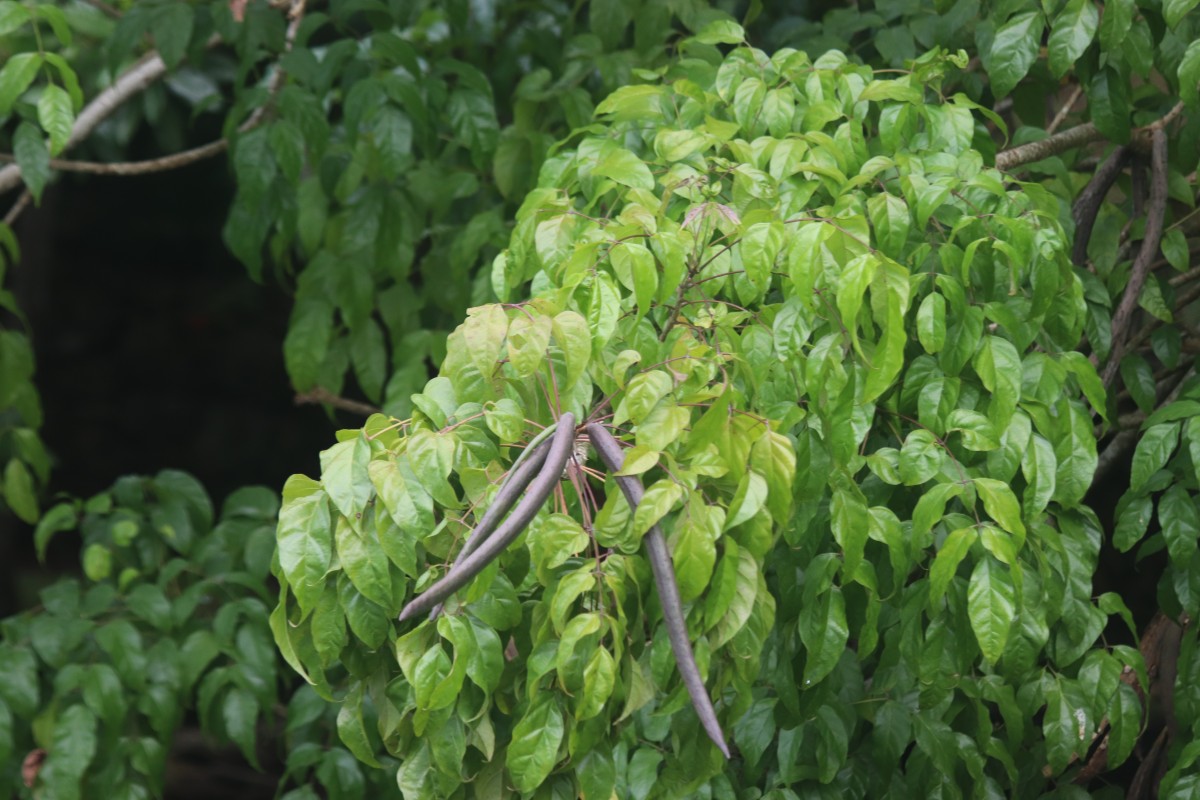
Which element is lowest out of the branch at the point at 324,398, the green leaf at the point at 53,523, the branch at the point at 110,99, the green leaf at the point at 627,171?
the green leaf at the point at 53,523

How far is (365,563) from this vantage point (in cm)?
96

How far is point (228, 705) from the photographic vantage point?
2006 mm

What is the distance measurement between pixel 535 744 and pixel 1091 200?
1.10 m

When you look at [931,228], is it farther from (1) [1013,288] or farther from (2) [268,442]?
(2) [268,442]

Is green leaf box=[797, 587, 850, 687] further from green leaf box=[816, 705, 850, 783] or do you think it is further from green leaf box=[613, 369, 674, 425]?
green leaf box=[613, 369, 674, 425]

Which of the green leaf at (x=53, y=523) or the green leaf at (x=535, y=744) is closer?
the green leaf at (x=535, y=744)

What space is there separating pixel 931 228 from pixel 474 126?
2.65 feet

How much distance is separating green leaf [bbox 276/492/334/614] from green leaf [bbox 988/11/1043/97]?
909mm

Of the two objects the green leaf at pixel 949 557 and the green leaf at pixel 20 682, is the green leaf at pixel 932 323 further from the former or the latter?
the green leaf at pixel 20 682

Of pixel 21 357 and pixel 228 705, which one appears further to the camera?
pixel 21 357

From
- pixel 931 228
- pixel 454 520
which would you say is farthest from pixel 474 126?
pixel 454 520

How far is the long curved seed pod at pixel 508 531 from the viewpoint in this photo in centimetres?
85

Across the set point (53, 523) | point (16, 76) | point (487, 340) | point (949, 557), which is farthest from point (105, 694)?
point (949, 557)

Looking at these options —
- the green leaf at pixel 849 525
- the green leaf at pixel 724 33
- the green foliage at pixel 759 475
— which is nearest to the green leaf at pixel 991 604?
the green foliage at pixel 759 475
